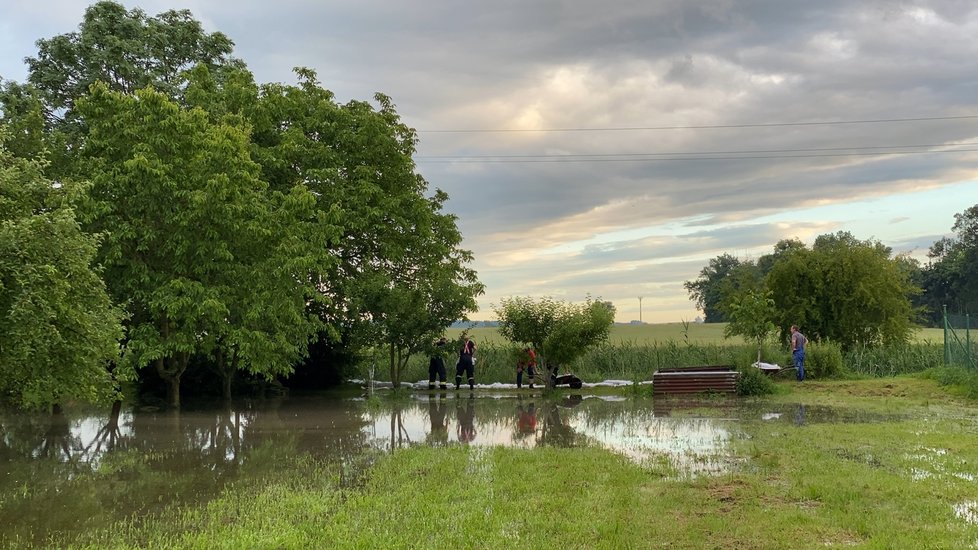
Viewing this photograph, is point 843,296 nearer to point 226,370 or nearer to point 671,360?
point 671,360

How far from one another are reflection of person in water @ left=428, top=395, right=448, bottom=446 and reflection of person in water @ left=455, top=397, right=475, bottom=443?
1.06 ft

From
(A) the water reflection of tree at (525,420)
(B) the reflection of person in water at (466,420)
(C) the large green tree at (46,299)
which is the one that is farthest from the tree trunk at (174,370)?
(A) the water reflection of tree at (525,420)

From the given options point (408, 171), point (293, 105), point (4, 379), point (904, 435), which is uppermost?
point (293, 105)

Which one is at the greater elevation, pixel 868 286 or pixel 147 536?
pixel 868 286

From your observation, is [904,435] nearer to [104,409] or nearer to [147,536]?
[147,536]

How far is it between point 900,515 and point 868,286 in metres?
24.9

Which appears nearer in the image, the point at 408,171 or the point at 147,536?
A: the point at 147,536

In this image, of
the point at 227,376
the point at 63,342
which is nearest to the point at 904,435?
the point at 63,342

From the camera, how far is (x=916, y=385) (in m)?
21.6

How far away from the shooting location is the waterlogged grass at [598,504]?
261 inches

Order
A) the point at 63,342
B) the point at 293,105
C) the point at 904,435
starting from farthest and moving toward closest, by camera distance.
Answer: the point at 293,105 < the point at 904,435 < the point at 63,342

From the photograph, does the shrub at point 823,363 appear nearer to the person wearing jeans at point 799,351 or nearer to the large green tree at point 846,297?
the person wearing jeans at point 799,351

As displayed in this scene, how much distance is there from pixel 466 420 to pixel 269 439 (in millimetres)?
4837

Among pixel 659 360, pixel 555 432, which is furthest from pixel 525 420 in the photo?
pixel 659 360
